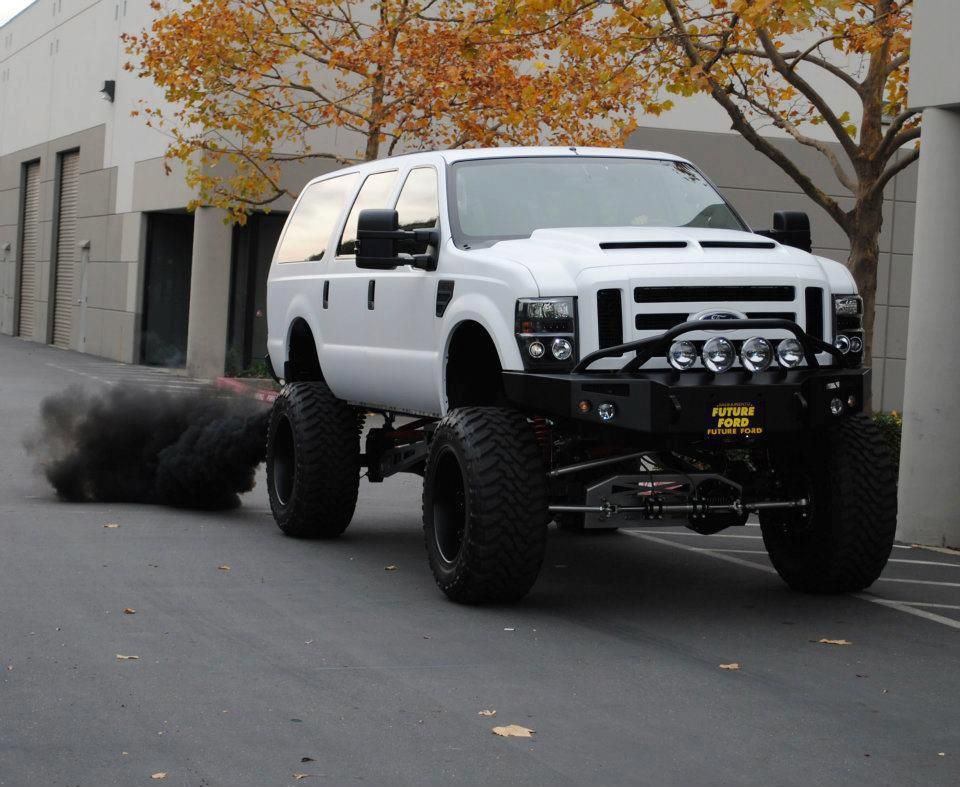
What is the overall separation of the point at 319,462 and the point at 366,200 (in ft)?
5.97

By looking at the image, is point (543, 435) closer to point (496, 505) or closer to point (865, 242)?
point (496, 505)

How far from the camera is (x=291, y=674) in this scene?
709 cm

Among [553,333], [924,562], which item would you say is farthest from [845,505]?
[924,562]

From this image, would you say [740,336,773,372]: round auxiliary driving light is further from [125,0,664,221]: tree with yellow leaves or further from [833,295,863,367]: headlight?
[125,0,664,221]: tree with yellow leaves

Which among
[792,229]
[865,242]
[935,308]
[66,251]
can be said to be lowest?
[935,308]

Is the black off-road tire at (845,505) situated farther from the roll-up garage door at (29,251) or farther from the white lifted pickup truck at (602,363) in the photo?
the roll-up garage door at (29,251)

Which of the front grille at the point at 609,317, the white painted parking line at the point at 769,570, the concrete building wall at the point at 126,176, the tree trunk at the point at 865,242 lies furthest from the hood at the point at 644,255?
the concrete building wall at the point at 126,176

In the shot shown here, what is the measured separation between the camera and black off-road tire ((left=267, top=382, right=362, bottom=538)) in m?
11.1

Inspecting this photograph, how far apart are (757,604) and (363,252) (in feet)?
9.92

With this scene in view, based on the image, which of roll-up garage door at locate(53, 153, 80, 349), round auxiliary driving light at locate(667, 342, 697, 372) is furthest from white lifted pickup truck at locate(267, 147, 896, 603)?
roll-up garage door at locate(53, 153, 80, 349)

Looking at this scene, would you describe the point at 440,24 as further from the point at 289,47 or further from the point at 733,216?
the point at 733,216

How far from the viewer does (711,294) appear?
854 centimetres

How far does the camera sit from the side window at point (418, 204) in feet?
32.9

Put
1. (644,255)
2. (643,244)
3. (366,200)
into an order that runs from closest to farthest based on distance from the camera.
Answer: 1. (644,255)
2. (643,244)
3. (366,200)
